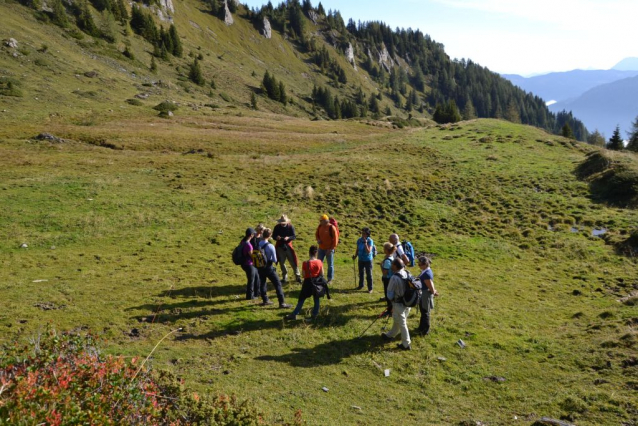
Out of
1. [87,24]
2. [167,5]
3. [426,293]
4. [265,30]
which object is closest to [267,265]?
[426,293]

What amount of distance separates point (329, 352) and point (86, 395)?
7.10m

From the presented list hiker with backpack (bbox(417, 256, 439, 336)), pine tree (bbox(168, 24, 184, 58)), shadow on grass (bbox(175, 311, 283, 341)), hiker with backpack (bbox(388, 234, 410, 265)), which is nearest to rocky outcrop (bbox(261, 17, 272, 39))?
pine tree (bbox(168, 24, 184, 58))

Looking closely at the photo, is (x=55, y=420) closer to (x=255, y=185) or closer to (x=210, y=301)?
(x=210, y=301)

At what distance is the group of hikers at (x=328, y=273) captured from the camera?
36.7ft

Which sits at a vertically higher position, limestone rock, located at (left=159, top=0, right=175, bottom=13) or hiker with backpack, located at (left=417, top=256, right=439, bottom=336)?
limestone rock, located at (left=159, top=0, right=175, bottom=13)

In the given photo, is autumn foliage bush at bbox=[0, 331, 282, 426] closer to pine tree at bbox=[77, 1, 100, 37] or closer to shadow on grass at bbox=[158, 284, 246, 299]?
shadow on grass at bbox=[158, 284, 246, 299]

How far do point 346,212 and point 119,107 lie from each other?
55.5m

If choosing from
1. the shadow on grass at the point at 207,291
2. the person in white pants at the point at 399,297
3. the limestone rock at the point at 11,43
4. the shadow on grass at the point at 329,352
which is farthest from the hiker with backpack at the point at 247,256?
the limestone rock at the point at 11,43

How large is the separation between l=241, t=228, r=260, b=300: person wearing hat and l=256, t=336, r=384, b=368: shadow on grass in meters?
3.60

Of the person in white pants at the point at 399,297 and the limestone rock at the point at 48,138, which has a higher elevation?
the limestone rock at the point at 48,138

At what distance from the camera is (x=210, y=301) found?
13.7m

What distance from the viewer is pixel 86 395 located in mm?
5074

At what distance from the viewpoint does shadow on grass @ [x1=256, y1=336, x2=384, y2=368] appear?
10461 mm

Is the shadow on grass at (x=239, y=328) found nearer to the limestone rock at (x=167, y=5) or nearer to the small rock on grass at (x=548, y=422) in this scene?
the small rock on grass at (x=548, y=422)
